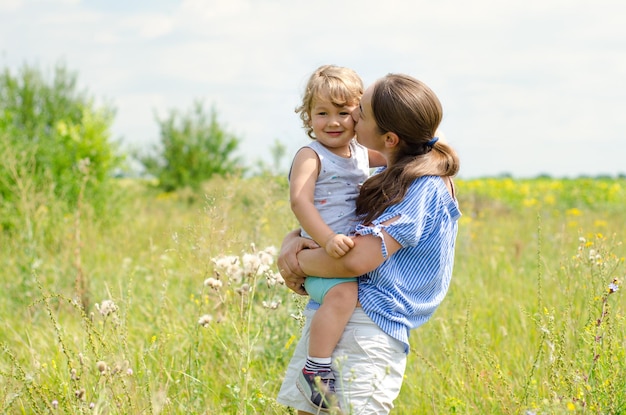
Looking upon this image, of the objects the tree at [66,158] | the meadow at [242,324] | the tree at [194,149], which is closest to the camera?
the meadow at [242,324]

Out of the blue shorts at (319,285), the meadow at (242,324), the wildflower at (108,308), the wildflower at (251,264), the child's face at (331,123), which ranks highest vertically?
the child's face at (331,123)

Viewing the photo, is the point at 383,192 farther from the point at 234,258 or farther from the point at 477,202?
the point at 477,202

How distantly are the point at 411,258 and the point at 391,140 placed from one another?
0.43 meters

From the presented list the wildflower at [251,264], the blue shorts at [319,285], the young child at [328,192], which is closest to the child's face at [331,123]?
the young child at [328,192]

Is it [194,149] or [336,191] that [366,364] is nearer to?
[336,191]

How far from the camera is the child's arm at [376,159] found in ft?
9.76

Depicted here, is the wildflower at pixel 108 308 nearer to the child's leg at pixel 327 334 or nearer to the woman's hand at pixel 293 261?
the woman's hand at pixel 293 261

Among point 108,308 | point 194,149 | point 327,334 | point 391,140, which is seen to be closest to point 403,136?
point 391,140

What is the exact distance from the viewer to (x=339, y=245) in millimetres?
2459

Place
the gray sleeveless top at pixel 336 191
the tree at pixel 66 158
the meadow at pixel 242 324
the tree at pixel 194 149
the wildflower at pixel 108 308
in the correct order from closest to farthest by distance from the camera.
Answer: the gray sleeveless top at pixel 336 191 → the meadow at pixel 242 324 → the wildflower at pixel 108 308 → the tree at pixel 66 158 → the tree at pixel 194 149

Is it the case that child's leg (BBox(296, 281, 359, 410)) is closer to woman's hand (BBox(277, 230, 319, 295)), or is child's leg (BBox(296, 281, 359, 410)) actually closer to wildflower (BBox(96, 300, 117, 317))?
woman's hand (BBox(277, 230, 319, 295))

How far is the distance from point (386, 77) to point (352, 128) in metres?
0.24

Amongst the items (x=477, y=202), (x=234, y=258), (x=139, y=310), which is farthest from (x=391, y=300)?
(x=477, y=202)

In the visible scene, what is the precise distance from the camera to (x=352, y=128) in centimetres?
277
